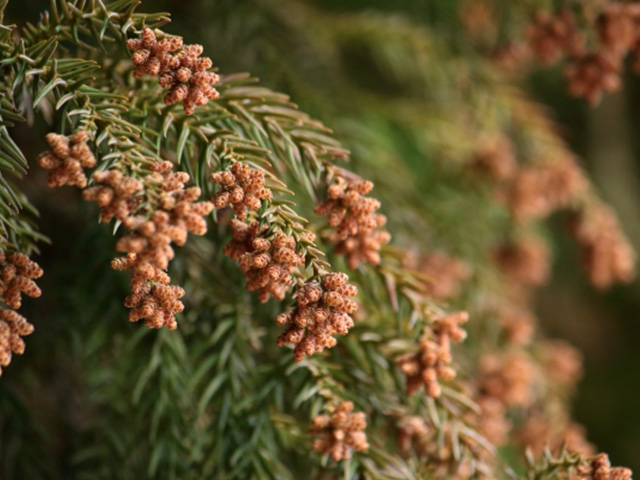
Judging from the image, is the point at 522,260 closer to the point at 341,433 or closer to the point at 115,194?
the point at 341,433

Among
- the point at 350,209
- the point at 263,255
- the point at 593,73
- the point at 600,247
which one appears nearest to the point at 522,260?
the point at 600,247

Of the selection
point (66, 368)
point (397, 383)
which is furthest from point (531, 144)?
point (66, 368)

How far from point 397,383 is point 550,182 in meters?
0.64

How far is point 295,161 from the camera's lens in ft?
2.18

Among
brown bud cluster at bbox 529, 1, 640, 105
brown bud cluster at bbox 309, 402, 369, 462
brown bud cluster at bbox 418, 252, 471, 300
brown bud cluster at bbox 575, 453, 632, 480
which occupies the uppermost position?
brown bud cluster at bbox 529, 1, 640, 105

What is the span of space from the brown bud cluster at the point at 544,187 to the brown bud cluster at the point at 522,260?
0.39 feet

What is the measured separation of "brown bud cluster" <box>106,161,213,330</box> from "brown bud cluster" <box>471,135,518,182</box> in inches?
35.5

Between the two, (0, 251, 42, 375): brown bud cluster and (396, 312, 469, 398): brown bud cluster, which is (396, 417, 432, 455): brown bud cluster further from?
(0, 251, 42, 375): brown bud cluster

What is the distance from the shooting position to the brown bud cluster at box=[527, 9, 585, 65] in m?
0.97

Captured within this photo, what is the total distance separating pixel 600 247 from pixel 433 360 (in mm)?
670

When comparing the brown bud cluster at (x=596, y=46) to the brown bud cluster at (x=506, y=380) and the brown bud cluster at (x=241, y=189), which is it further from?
the brown bud cluster at (x=241, y=189)

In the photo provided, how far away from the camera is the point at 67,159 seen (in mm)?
508

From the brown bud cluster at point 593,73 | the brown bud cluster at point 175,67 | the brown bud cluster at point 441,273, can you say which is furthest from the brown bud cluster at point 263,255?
the brown bud cluster at point 593,73

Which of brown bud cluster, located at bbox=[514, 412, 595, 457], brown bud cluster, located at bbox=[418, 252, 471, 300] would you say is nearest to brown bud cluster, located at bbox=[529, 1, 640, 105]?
brown bud cluster, located at bbox=[418, 252, 471, 300]
